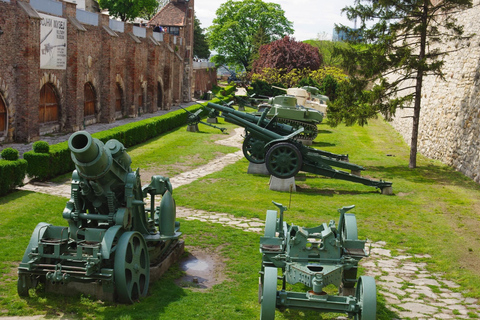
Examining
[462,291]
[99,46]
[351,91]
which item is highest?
[99,46]

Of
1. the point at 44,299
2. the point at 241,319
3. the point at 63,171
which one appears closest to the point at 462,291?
the point at 241,319

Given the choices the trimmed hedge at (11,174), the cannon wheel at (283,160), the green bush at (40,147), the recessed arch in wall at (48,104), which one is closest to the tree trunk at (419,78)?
the cannon wheel at (283,160)

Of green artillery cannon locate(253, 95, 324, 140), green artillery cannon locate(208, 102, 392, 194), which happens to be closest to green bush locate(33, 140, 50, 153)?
green artillery cannon locate(208, 102, 392, 194)

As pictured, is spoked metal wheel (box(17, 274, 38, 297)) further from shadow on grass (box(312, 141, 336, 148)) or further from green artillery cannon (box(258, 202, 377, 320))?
shadow on grass (box(312, 141, 336, 148))

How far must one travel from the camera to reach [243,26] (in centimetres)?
6438

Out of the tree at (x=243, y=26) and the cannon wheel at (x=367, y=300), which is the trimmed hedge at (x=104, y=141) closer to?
the cannon wheel at (x=367, y=300)

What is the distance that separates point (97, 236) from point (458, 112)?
15.4m

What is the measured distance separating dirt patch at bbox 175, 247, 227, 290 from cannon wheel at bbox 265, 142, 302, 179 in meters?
5.78

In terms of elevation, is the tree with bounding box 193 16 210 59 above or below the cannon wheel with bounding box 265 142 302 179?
above

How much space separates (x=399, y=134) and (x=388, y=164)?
914 centimetres

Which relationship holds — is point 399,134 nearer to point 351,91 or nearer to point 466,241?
point 351,91

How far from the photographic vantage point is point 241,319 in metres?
7.11

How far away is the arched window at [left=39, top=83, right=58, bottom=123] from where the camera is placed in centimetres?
2216

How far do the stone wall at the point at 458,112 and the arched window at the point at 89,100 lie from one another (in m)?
15.1
